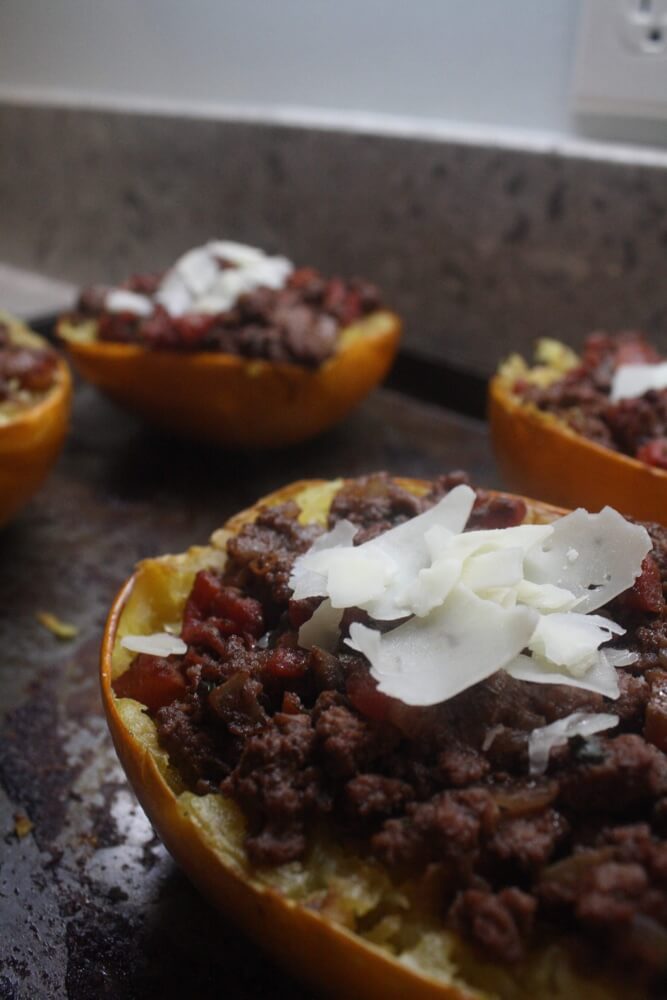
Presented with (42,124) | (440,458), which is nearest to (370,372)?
(440,458)

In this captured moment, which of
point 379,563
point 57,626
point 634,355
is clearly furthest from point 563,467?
point 57,626

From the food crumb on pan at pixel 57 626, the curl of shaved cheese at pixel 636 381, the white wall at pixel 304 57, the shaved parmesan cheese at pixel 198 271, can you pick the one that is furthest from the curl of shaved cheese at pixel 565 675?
the white wall at pixel 304 57

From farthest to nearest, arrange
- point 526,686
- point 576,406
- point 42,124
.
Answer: point 42,124 < point 576,406 < point 526,686

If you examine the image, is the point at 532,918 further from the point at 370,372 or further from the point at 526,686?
the point at 370,372

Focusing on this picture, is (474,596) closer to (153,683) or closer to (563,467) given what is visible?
(153,683)

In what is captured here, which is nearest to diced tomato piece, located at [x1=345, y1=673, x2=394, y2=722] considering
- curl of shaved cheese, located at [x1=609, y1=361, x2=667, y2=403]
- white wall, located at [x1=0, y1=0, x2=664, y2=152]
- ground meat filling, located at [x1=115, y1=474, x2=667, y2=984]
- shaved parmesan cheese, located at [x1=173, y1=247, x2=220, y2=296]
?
ground meat filling, located at [x1=115, y1=474, x2=667, y2=984]

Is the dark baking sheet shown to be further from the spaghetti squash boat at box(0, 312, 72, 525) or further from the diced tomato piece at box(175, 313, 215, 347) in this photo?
the diced tomato piece at box(175, 313, 215, 347)
